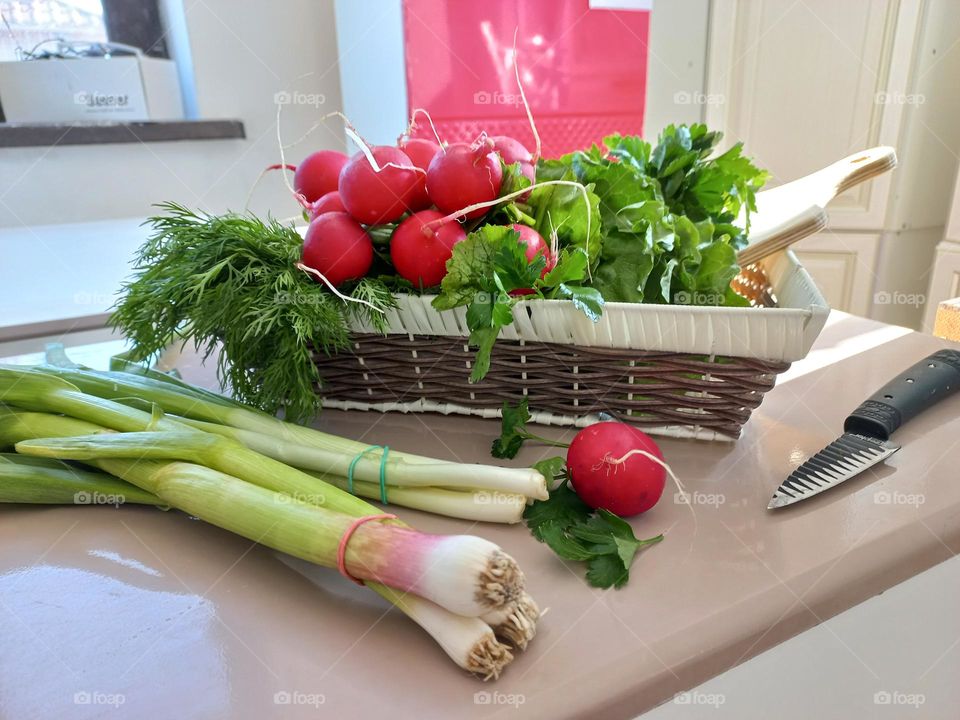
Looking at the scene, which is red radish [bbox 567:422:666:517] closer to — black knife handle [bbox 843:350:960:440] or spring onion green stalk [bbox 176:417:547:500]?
spring onion green stalk [bbox 176:417:547:500]

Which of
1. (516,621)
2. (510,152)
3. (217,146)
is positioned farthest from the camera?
(217,146)

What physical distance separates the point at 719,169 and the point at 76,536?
739 millimetres

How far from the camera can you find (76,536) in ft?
1.73

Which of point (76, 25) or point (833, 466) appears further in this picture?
point (76, 25)

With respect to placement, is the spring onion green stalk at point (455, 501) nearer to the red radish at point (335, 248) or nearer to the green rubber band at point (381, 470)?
the green rubber band at point (381, 470)

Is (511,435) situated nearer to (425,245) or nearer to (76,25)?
(425,245)

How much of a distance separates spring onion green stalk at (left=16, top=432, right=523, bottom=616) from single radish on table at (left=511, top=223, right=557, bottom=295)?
10.4 inches

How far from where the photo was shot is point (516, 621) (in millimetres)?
384

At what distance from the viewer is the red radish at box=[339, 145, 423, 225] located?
24.2 inches

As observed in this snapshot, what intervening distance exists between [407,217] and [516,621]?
1.33 feet

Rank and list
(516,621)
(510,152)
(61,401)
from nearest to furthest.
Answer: (516,621) < (61,401) < (510,152)

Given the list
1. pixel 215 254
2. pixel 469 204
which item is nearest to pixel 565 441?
pixel 469 204

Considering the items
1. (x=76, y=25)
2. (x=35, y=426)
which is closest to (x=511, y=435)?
(x=35, y=426)

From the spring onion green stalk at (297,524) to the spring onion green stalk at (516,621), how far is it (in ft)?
0.04
